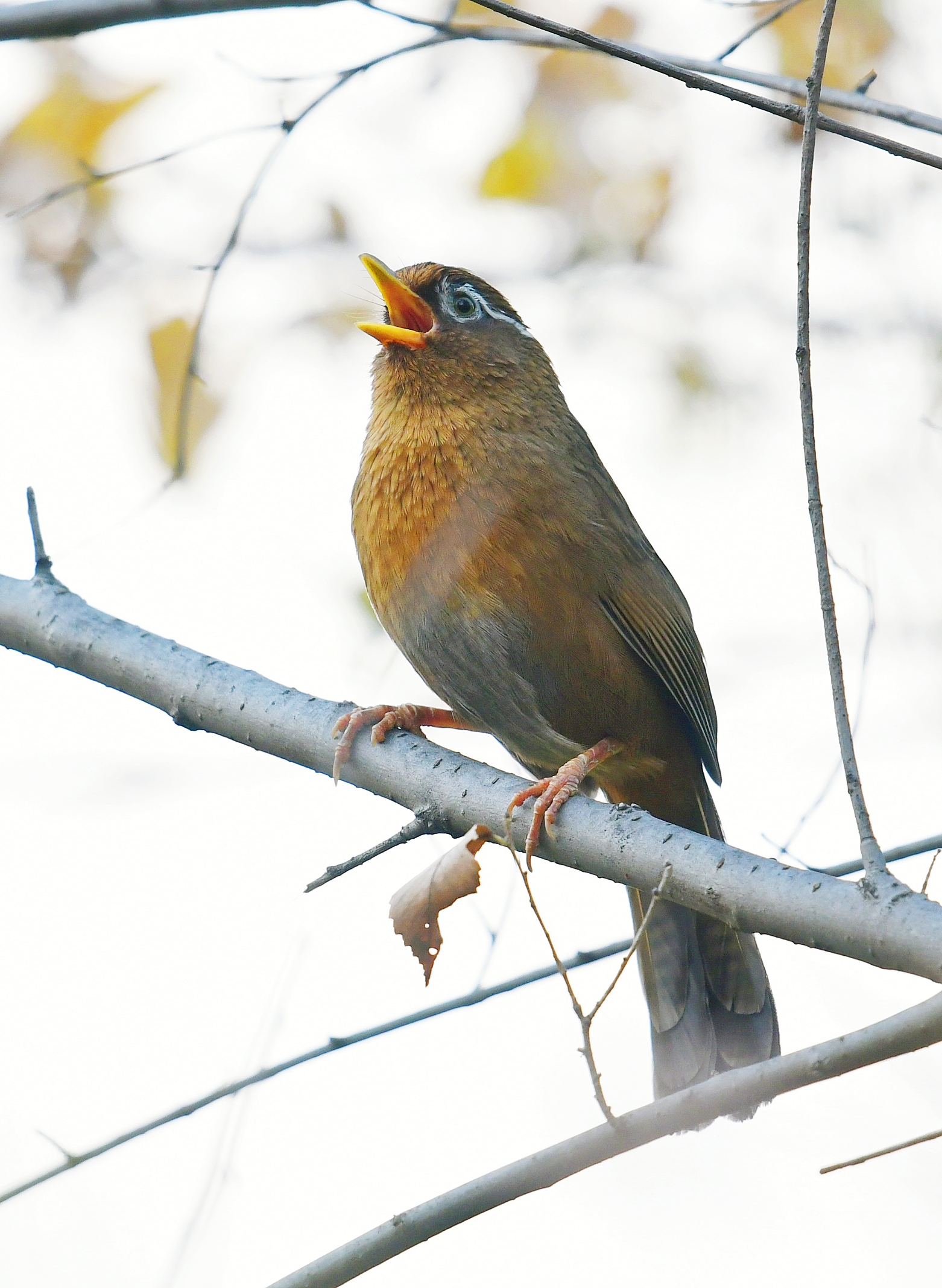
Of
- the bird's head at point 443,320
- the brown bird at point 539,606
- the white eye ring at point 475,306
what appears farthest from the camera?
the white eye ring at point 475,306

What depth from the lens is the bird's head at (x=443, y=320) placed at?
4043 mm

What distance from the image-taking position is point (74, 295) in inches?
170

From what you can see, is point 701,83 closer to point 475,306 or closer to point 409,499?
point 409,499

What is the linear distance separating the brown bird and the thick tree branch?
280 millimetres

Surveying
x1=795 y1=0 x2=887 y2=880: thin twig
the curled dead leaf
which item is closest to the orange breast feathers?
the curled dead leaf

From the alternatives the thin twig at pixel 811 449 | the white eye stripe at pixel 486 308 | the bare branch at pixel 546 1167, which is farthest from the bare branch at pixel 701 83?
the white eye stripe at pixel 486 308

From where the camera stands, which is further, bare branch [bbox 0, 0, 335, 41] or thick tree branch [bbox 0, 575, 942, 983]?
bare branch [bbox 0, 0, 335, 41]

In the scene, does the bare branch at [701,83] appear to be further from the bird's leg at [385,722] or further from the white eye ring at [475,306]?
the white eye ring at [475,306]

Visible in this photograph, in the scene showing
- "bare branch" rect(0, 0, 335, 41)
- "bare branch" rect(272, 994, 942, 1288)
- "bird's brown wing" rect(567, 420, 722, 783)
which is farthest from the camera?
"bird's brown wing" rect(567, 420, 722, 783)

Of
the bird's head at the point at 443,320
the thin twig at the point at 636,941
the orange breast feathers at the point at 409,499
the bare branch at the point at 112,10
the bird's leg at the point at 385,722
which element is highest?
the bird's head at the point at 443,320

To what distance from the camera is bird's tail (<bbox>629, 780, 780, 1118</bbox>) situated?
394 centimetres

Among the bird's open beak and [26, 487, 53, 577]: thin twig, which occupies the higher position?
the bird's open beak

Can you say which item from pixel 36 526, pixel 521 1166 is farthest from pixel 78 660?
pixel 521 1166

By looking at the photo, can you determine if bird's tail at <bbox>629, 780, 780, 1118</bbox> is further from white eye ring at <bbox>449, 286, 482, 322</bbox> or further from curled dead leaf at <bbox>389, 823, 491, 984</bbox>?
white eye ring at <bbox>449, 286, 482, 322</bbox>
